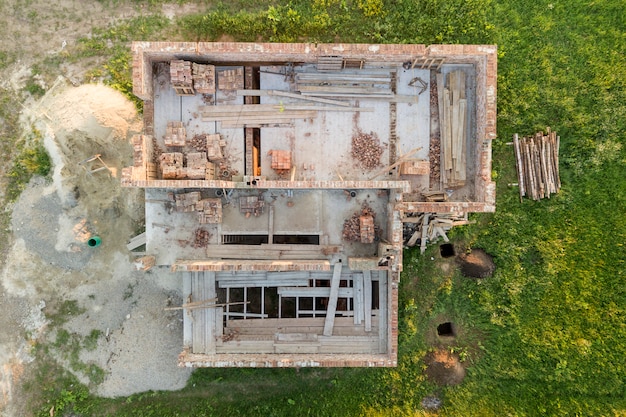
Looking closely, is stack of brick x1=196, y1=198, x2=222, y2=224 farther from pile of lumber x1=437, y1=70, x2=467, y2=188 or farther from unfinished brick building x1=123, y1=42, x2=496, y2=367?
pile of lumber x1=437, y1=70, x2=467, y2=188

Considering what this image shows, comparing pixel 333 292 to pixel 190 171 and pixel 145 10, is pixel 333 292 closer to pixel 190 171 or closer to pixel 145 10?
pixel 190 171

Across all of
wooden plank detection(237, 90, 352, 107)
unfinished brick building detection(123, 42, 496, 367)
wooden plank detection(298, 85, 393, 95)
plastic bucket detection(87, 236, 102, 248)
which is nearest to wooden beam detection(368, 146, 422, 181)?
unfinished brick building detection(123, 42, 496, 367)

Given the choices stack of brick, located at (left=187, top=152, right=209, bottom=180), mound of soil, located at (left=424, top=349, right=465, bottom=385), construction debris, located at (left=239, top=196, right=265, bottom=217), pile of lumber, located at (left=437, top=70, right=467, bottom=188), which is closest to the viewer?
stack of brick, located at (left=187, top=152, right=209, bottom=180)

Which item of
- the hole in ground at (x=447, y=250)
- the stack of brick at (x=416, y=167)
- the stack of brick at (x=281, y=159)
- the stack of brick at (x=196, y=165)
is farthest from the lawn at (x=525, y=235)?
the stack of brick at (x=281, y=159)

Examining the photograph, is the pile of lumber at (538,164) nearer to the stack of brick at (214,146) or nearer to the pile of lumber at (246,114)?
the pile of lumber at (246,114)

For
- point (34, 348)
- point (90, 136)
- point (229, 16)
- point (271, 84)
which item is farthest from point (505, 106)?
point (34, 348)
